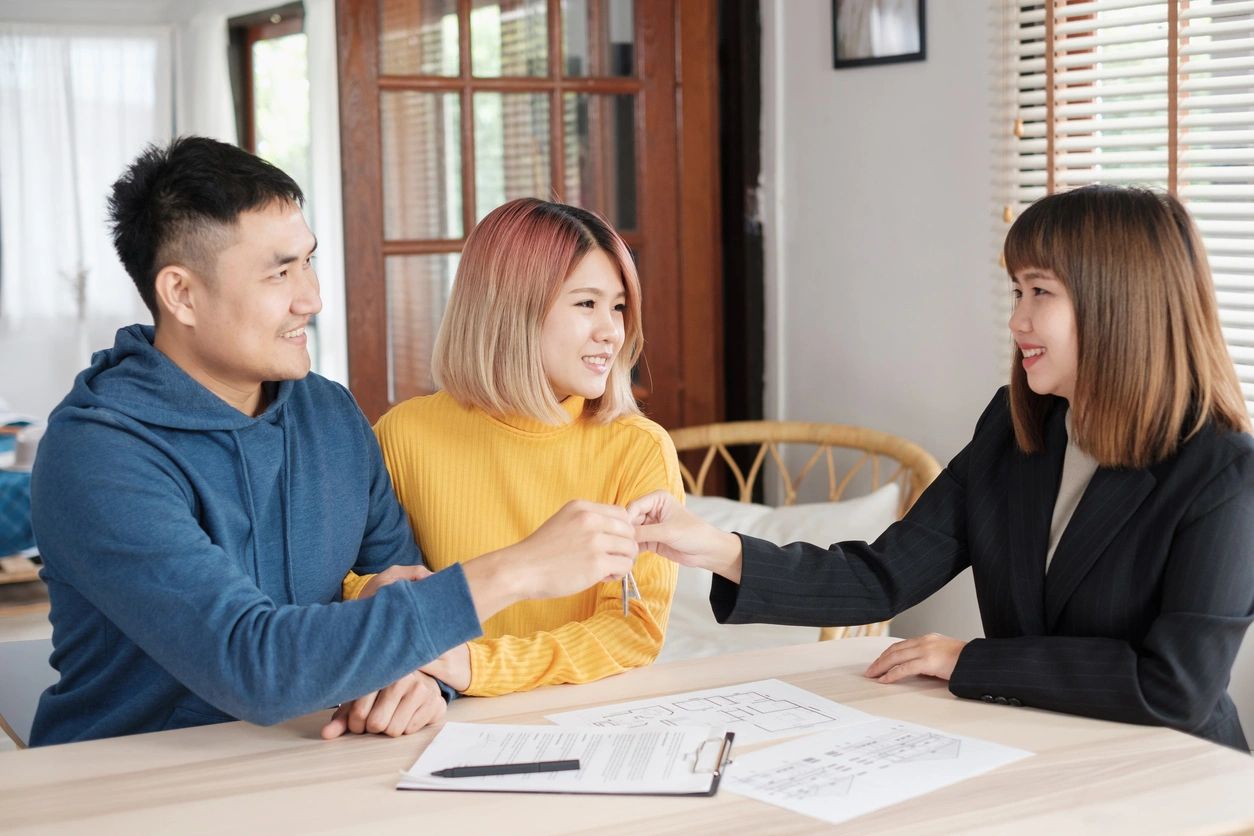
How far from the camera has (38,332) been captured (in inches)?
152

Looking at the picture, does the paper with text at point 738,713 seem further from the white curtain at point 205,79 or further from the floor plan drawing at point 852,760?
the white curtain at point 205,79

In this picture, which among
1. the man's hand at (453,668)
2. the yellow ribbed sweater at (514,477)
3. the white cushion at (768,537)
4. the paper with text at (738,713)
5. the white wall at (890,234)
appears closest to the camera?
the paper with text at (738,713)

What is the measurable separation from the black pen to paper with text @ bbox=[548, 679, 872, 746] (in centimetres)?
14

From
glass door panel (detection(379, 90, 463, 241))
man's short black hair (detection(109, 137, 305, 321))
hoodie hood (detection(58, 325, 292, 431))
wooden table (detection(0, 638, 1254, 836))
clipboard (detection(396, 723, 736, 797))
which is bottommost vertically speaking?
wooden table (detection(0, 638, 1254, 836))

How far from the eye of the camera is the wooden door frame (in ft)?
10.8

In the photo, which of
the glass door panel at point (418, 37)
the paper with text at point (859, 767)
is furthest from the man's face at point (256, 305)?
the glass door panel at point (418, 37)

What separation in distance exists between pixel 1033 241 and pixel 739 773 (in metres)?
0.78

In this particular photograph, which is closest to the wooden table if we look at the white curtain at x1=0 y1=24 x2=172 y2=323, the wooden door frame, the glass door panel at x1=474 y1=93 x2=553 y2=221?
the wooden door frame

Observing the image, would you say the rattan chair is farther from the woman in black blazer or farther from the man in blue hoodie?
the man in blue hoodie

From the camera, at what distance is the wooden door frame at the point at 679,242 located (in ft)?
10.8

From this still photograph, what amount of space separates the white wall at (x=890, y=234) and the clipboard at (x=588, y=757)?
5.74 ft

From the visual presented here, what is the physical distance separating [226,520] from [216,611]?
7.8 inches

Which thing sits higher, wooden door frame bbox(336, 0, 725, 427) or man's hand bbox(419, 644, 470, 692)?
wooden door frame bbox(336, 0, 725, 427)

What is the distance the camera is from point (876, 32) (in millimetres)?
3219
